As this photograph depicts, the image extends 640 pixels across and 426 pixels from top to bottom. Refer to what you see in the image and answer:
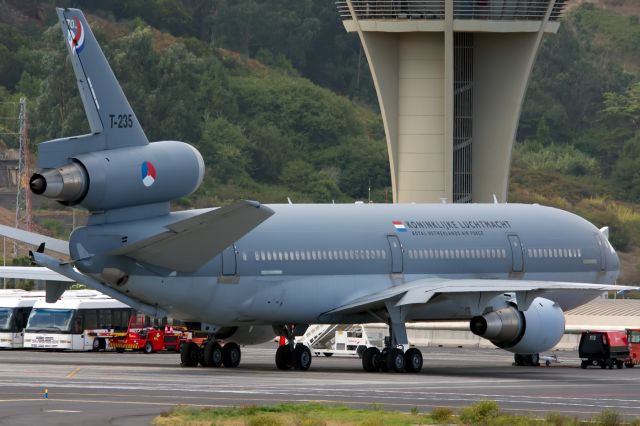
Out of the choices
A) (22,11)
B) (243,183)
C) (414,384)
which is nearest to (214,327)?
(414,384)

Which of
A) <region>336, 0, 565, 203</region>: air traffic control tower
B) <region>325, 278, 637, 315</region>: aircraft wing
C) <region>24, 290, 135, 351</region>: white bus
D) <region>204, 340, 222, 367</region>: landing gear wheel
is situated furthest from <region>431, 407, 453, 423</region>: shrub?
<region>336, 0, 565, 203</region>: air traffic control tower

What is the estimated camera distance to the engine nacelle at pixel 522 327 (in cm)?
5069

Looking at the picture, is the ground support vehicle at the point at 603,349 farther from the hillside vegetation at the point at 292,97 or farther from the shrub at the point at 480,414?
the hillside vegetation at the point at 292,97

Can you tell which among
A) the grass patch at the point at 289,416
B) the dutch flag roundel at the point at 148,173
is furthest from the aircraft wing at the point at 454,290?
the grass patch at the point at 289,416

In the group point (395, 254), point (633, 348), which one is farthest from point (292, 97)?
point (395, 254)

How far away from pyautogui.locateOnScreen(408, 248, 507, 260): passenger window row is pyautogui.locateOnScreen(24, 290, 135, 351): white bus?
19.7 m

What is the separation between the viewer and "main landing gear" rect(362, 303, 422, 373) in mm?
50250

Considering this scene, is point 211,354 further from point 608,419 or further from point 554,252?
point 608,419

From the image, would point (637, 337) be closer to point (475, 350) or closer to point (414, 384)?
point (475, 350)

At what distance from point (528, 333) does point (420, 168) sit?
3180cm

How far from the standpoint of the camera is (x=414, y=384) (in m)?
44.8

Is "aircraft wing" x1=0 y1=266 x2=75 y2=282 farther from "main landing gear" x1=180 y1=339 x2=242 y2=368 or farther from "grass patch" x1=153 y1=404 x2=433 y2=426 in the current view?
"grass patch" x1=153 y1=404 x2=433 y2=426

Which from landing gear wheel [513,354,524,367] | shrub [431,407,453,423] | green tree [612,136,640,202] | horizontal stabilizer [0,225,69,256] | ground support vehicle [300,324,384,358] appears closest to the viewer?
shrub [431,407,453,423]

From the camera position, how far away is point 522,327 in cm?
5097
